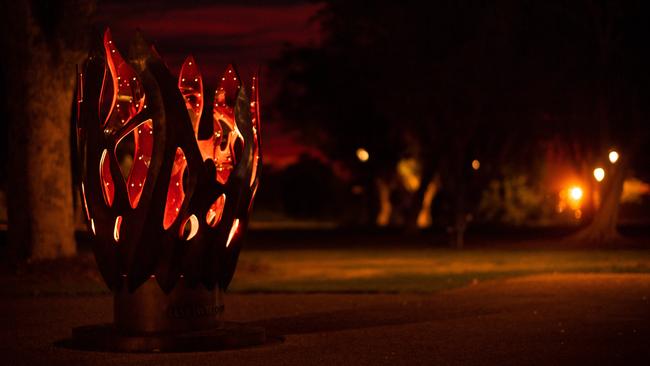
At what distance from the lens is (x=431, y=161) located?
5191 centimetres

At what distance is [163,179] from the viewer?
13219 mm

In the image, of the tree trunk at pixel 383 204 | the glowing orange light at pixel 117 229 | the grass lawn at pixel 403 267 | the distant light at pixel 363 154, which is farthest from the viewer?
the tree trunk at pixel 383 204

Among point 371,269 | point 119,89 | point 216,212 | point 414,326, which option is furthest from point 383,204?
point 119,89

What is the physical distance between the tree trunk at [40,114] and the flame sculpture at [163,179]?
11.1 meters

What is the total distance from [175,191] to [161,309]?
1.23m

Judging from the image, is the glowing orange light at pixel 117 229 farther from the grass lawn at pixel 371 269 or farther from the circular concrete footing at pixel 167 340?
the grass lawn at pixel 371 269

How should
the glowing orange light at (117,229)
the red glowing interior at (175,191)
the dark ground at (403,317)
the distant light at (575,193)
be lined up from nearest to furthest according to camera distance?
1. the dark ground at (403,317)
2. the glowing orange light at (117,229)
3. the red glowing interior at (175,191)
4. the distant light at (575,193)

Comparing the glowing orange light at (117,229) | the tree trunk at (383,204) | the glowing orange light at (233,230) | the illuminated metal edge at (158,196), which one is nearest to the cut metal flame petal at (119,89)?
the illuminated metal edge at (158,196)

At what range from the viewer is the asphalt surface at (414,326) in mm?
12711

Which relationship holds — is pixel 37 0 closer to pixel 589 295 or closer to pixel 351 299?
pixel 351 299

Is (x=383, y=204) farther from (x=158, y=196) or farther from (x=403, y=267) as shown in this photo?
(x=158, y=196)

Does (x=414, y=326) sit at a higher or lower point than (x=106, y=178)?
lower

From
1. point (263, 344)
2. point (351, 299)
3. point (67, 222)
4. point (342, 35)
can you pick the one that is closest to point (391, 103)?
point (342, 35)

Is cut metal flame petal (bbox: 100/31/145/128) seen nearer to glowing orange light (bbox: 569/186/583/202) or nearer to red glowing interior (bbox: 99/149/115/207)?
red glowing interior (bbox: 99/149/115/207)
